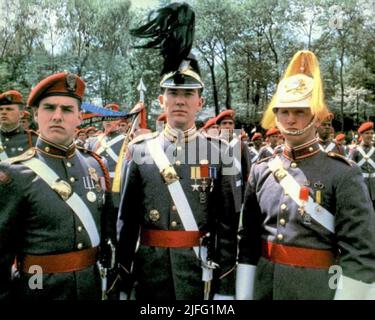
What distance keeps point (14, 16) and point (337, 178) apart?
26686mm

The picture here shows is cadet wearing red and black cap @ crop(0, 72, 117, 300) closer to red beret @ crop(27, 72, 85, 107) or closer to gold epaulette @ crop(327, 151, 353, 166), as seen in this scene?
red beret @ crop(27, 72, 85, 107)

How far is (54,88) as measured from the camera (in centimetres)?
331

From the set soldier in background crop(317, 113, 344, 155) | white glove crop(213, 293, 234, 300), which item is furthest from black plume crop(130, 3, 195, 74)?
soldier in background crop(317, 113, 344, 155)

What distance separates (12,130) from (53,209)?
5526 millimetres

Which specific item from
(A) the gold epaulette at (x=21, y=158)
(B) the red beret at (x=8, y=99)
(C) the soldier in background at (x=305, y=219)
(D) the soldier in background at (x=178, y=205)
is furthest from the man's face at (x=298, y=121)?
(B) the red beret at (x=8, y=99)

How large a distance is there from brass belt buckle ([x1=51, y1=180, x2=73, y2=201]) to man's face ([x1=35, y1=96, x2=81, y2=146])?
0.30m

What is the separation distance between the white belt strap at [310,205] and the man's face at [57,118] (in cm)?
154

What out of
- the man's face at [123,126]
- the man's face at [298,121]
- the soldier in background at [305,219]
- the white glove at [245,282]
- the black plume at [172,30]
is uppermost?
the black plume at [172,30]

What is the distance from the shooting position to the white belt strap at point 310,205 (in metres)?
3.08

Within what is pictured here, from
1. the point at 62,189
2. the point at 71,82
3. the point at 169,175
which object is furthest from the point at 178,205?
the point at 71,82

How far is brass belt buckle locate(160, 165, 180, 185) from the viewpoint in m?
3.59

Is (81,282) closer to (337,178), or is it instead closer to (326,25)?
(337,178)

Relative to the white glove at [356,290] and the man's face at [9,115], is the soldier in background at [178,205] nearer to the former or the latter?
the white glove at [356,290]
